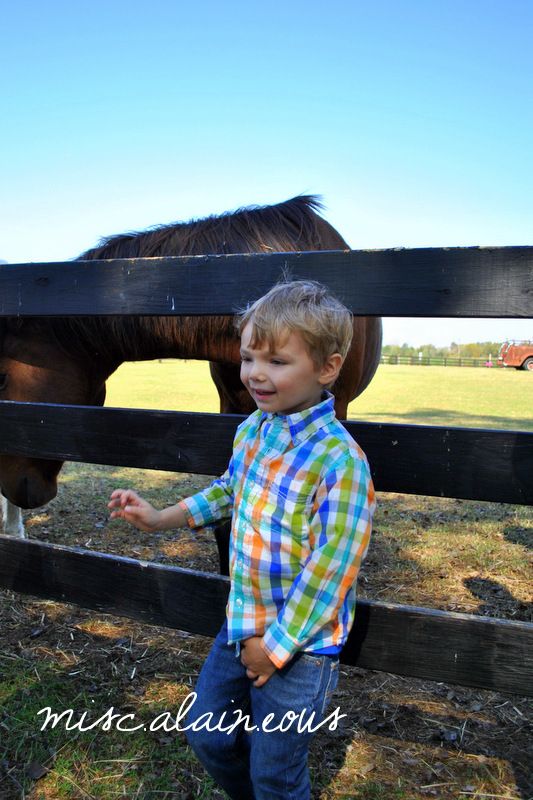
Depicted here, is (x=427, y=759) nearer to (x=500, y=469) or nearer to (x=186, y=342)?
(x=500, y=469)

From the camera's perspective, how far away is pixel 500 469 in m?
1.75

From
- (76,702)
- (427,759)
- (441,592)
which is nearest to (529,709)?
(427,759)

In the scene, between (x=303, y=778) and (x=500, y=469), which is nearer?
(x=303, y=778)

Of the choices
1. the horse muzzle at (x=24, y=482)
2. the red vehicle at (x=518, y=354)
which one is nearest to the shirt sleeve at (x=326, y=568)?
the horse muzzle at (x=24, y=482)

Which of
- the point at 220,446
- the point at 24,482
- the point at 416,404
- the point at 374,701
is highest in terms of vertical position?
the point at 220,446

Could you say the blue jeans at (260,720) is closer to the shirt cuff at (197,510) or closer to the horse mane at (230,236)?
the shirt cuff at (197,510)

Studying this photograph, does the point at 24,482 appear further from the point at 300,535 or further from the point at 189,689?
the point at 300,535

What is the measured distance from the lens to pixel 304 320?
147 centimetres

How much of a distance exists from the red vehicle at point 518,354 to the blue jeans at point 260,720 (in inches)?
1787

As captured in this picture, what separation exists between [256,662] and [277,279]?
114 cm

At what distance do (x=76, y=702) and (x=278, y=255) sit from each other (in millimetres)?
2064

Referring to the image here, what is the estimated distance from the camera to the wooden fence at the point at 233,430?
5.70 feet

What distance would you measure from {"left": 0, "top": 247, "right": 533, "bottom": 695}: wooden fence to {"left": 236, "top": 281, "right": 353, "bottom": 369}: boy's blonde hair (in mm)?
369

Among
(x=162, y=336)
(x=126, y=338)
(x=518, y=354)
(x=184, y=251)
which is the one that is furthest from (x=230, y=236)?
(x=518, y=354)
